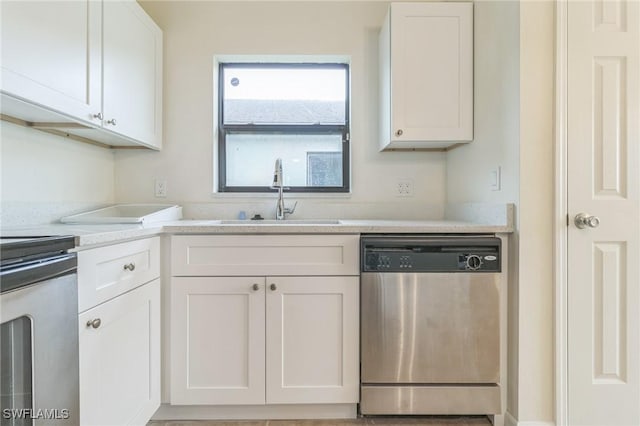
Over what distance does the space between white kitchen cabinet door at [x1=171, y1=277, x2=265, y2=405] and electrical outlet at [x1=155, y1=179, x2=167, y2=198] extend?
793mm

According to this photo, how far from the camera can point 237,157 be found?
2.25 metres

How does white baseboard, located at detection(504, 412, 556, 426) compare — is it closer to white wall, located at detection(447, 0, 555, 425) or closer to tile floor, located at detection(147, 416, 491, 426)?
white wall, located at detection(447, 0, 555, 425)

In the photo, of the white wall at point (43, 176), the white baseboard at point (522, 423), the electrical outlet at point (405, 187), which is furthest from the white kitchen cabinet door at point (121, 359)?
the white baseboard at point (522, 423)

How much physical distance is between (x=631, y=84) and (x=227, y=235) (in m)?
1.80

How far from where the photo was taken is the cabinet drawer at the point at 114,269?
107cm

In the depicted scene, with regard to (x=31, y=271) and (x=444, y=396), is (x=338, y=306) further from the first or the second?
(x=31, y=271)

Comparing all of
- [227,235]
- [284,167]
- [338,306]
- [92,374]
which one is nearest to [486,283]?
[338,306]

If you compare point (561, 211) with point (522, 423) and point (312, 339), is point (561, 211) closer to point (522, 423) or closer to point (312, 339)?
point (522, 423)

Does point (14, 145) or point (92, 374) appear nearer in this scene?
point (92, 374)

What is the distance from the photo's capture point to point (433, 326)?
1.49 metres

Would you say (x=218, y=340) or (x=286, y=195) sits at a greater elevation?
(x=286, y=195)

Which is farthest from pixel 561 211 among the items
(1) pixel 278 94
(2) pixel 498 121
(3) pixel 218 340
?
(1) pixel 278 94

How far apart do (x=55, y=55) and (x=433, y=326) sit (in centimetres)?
181

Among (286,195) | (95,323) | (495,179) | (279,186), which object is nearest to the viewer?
(95,323)
